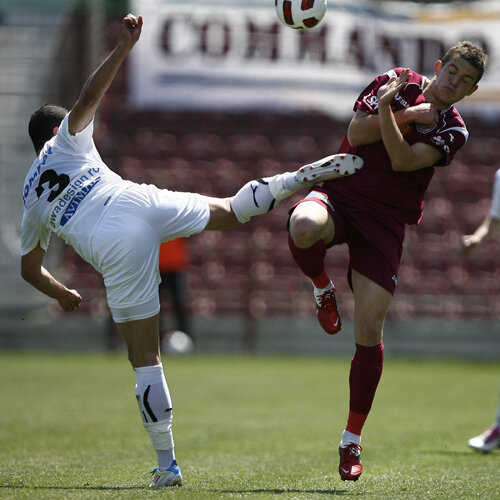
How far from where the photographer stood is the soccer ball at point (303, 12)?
17.0 ft

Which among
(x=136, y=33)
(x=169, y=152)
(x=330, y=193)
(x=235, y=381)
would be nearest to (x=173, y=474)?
(x=330, y=193)

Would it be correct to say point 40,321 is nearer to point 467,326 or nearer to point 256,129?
point 256,129

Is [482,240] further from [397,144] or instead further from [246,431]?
[246,431]

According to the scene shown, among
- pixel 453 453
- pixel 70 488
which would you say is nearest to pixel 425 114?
pixel 453 453

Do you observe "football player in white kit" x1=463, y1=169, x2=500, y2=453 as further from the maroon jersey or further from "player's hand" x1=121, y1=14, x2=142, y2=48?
"player's hand" x1=121, y1=14, x2=142, y2=48

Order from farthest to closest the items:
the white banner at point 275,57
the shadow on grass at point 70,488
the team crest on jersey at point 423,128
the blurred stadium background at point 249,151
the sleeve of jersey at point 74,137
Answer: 1. the white banner at point 275,57
2. the blurred stadium background at point 249,151
3. the team crest on jersey at point 423,128
4. the sleeve of jersey at point 74,137
5. the shadow on grass at point 70,488

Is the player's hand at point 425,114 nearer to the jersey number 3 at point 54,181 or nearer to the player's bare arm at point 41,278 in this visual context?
the jersey number 3 at point 54,181

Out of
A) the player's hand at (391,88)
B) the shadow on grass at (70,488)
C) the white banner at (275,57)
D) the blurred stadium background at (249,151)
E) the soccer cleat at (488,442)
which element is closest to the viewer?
the shadow on grass at (70,488)

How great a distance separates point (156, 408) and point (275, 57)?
12.0m

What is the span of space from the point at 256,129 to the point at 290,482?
508 inches

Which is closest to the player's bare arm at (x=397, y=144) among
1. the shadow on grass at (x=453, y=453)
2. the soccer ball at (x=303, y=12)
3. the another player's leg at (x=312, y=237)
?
the another player's leg at (x=312, y=237)

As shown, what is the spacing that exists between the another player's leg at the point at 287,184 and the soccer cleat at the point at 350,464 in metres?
1.26

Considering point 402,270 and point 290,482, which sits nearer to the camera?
point 290,482

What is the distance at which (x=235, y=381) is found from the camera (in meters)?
10.5
